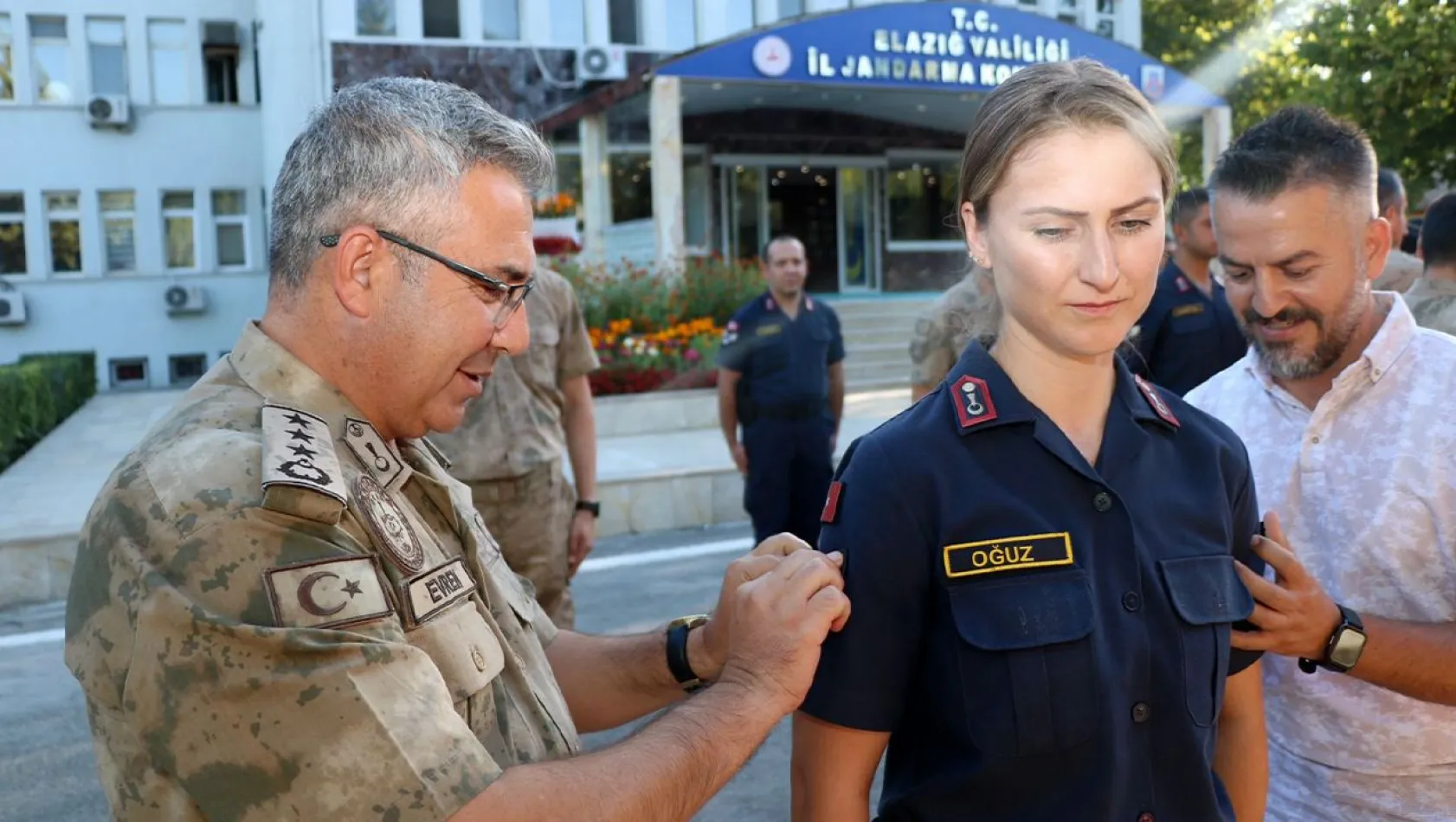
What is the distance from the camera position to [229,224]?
2430 centimetres

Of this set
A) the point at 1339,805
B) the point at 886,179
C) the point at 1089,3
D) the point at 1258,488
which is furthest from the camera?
the point at 1089,3

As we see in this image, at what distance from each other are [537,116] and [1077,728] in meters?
22.5

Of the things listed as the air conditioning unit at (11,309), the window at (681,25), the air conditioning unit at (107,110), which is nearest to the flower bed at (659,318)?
the window at (681,25)

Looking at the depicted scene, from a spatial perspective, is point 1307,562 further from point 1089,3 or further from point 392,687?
point 1089,3

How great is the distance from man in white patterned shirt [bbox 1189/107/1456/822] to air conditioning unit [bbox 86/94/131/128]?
79.8 feet

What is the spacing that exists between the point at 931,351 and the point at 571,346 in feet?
5.34

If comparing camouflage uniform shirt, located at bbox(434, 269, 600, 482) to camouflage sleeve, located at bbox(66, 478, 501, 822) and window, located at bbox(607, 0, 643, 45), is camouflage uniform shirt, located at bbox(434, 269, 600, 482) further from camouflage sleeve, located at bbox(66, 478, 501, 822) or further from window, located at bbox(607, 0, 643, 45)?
window, located at bbox(607, 0, 643, 45)

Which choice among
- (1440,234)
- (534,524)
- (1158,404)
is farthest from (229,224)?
(1158,404)

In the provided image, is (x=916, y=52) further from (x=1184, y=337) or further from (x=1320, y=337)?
(x=1320, y=337)

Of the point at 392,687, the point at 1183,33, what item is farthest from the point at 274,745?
the point at 1183,33

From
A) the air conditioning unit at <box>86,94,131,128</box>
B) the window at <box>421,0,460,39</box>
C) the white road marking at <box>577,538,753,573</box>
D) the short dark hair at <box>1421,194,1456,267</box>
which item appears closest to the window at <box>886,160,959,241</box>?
the window at <box>421,0,460,39</box>

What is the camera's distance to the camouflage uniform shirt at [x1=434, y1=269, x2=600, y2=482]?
4727 mm

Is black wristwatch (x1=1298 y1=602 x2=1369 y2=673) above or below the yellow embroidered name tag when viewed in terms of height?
below

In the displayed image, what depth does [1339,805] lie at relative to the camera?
222cm
